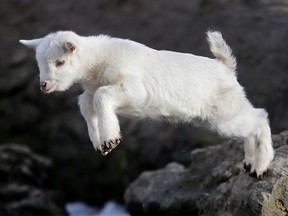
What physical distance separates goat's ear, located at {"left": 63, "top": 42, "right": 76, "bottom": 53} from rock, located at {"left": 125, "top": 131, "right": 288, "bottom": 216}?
73.7 inches

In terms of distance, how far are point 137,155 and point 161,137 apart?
52cm

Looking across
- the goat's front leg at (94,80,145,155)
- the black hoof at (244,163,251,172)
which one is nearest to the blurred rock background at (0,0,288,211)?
the black hoof at (244,163,251,172)

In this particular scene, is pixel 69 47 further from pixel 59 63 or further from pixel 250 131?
pixel 250 131

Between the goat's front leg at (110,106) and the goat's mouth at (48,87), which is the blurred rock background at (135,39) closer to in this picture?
the goat's front leg at (110,106)

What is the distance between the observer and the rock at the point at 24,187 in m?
12.0

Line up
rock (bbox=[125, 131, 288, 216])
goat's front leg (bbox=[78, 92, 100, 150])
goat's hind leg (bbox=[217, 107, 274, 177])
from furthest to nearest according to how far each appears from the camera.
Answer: goat's hind leg (bbox=[217, 107, 274, 177]) → goat's front leg (bbox=[78, 92, 100, 150]) → rock (bbox=[125, 131, 288, 216])

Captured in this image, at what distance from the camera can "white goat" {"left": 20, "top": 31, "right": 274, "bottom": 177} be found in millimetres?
6312

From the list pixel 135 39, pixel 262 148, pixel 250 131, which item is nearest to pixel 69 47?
pixel 250 131

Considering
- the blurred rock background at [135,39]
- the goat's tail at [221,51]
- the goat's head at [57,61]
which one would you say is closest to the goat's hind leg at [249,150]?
the goat's tail at [221,51]

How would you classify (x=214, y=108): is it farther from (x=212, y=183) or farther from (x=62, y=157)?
(x=62, y=157)

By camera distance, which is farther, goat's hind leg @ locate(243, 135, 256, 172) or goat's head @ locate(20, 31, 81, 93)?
goat's hind leg @ locate(243, 135, 256, 172)

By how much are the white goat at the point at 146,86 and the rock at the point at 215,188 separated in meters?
0.18

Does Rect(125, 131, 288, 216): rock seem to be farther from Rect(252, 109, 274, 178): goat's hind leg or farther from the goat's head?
the goat's head

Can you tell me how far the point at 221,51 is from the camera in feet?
23.6
